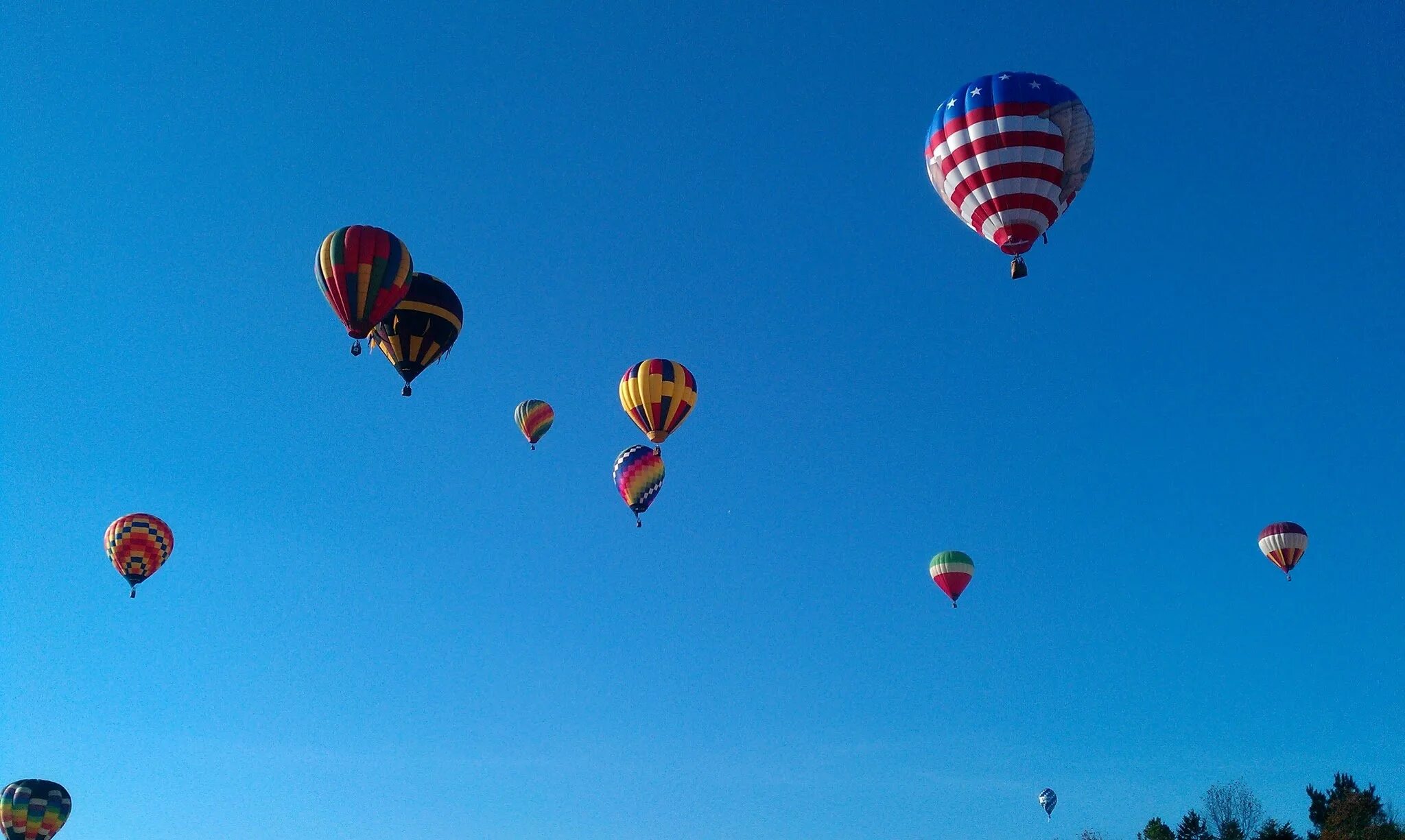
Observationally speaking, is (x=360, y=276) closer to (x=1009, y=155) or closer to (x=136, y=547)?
(x=1009, y=155)

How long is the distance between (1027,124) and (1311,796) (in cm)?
5535

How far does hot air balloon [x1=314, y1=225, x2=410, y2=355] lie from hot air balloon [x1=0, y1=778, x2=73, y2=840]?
98.0 ft

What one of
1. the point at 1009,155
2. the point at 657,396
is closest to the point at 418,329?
the point at 657,396

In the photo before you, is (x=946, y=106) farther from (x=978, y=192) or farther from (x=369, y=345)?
(x=369, y=345)

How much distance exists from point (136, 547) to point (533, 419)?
51.5ft

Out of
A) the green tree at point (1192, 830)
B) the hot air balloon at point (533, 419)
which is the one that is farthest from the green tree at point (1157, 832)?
the hot air balloon at point (533, 419)

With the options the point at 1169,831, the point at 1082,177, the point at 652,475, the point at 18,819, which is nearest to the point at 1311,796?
the point at 1169,831

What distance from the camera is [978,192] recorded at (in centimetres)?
2495

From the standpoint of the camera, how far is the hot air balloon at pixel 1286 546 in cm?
5022

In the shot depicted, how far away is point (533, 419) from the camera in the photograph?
48969mm

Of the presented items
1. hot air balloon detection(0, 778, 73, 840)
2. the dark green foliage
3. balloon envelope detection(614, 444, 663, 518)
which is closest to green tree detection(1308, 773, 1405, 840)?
the dark green foliage

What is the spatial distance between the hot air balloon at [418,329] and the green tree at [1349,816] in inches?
1699

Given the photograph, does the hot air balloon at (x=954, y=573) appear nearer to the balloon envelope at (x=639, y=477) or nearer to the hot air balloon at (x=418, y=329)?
the balloon envelope at (x=639, y=477)

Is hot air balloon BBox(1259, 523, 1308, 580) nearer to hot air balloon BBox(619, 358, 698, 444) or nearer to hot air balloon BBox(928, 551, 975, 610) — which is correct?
hot air balloon BBox(928, 551, 975, 610)
